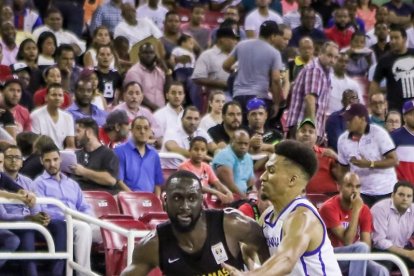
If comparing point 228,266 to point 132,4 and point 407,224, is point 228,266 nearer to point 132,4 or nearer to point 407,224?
point 407,224

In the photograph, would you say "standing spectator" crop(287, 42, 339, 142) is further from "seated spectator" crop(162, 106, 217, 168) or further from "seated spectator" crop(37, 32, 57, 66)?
"seated spectator" crop(37, 32, 57, 66)

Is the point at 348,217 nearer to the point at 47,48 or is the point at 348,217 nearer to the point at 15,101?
the point at 15,101

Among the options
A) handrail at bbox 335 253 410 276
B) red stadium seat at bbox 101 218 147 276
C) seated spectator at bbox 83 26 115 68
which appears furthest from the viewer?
seated spectator at bbox 83 26 115 68

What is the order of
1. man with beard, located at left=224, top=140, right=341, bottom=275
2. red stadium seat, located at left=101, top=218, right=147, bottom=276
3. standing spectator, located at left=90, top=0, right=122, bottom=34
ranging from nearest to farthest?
man with beard, located at left=224, top=140, right=341, bottom=275, red stadium seat, located at left=101, top=218, right=147, bottom=276, standing spectator, located at left=90, top=0, right=122, bottom=34

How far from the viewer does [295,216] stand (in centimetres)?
672

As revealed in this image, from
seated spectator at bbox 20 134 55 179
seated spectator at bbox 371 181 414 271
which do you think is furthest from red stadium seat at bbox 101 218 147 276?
seated spectator at bbox 371 181 414 271

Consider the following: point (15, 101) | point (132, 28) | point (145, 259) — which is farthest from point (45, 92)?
point (145, 259)

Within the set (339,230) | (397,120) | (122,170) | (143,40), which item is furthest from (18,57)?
(339,230)

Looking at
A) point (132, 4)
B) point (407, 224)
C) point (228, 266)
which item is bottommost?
point (407, 224)

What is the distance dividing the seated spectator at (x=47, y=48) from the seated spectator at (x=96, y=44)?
1.58ft

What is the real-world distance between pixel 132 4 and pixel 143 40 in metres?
1.31

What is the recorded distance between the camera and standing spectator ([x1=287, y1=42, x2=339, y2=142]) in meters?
14.1

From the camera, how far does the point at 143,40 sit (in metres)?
16.2

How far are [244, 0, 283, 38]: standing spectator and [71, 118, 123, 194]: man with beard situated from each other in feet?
19.0
